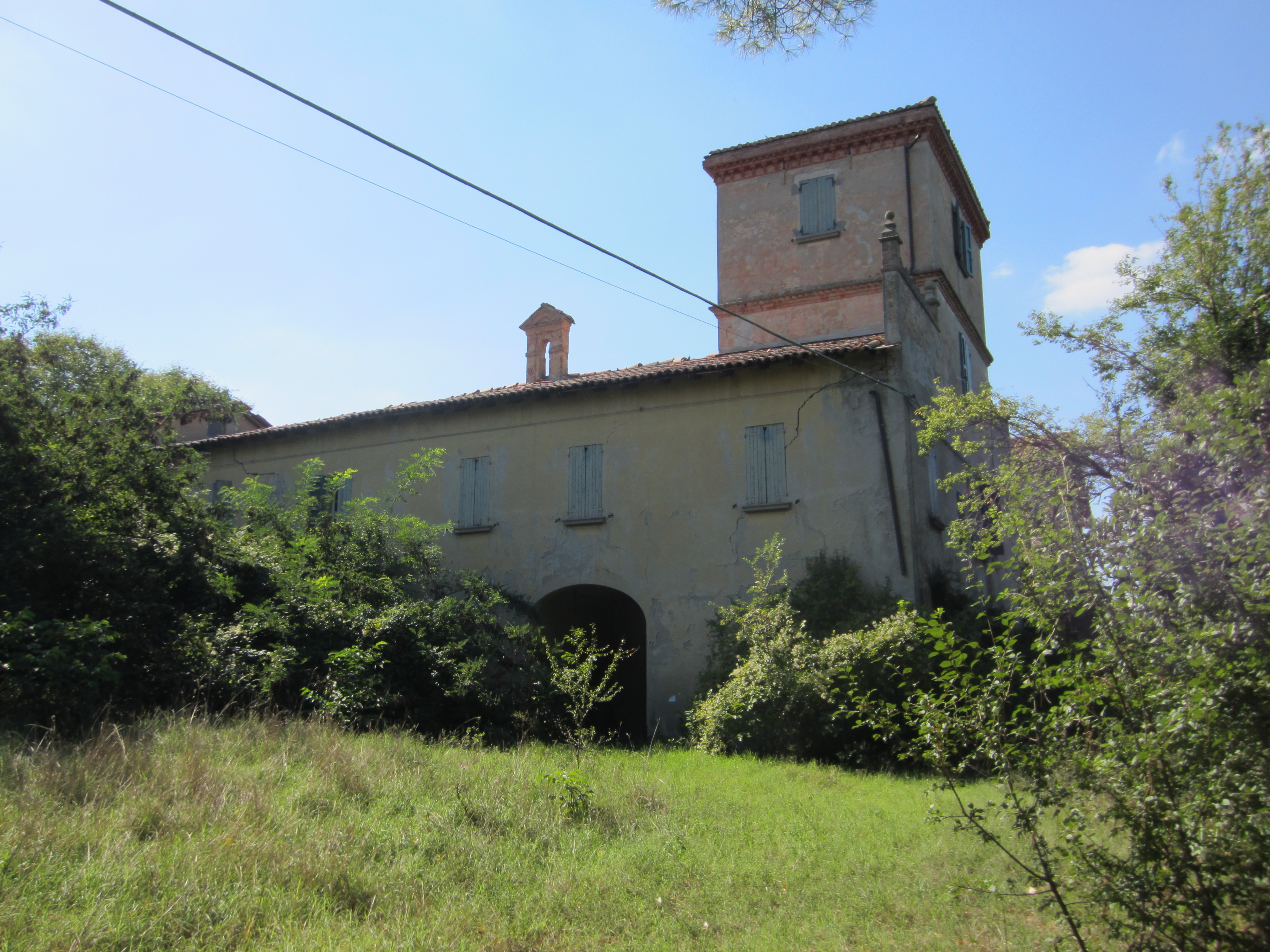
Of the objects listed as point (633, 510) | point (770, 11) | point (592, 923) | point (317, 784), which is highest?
point (770, 11)

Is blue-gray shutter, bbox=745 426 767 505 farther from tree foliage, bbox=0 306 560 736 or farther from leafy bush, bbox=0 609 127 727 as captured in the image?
leafy bush, bbox=0 609 127 727

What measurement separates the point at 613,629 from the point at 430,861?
11655mm

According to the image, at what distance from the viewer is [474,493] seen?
1697cm

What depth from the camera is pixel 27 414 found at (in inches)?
444

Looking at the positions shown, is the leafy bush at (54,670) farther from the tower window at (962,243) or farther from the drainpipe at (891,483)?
the tower window at (962,243)

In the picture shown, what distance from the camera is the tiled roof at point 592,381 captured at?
14.4 m

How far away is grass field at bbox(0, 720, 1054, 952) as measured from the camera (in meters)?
4.95

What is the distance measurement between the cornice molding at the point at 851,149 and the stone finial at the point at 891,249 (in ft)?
20.4

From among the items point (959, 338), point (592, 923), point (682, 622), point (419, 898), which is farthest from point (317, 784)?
point (959, 338)

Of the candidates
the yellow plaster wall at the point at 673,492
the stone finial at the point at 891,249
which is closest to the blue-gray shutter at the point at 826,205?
the stone finial at the point at 891,249

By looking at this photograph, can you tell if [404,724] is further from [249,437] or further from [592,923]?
[249,437]

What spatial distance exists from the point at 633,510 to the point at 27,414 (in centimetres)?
841

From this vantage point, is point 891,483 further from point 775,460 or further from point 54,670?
point 54,670

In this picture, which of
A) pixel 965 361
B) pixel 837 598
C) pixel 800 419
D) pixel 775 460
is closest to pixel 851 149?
pixel 965 361
